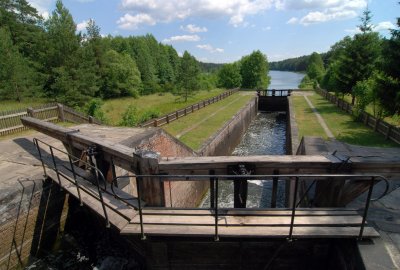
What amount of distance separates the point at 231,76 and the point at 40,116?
59536 mm

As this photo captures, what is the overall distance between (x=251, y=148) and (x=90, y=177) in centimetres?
1517

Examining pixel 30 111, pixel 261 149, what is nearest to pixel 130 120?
pixel 30 111

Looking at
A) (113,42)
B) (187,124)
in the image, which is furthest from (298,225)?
(113,42)

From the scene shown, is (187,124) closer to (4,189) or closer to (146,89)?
(4,189)

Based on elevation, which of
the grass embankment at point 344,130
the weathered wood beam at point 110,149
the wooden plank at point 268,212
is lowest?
the grass embankment at point 344,130

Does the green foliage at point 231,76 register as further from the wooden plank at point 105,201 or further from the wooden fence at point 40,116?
the wooden plank at point 105,201

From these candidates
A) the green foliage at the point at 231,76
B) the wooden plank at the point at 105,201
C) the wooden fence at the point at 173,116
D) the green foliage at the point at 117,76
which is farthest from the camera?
the green foliage at the point at 231,76

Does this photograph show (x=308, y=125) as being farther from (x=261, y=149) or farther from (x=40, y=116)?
(x=40, y=116)

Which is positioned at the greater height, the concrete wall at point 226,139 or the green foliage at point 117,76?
the green foliage at point 117,76

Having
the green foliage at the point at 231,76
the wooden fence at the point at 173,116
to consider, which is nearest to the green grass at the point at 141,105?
the wooden fence at the point at 173,116

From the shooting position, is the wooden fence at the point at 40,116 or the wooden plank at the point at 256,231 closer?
the wooden plank at the point at 256,231

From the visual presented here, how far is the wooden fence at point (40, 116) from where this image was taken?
11759mm

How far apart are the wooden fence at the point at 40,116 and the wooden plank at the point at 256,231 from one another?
1108 cm

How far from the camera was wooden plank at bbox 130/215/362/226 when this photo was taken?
377 centimetres
